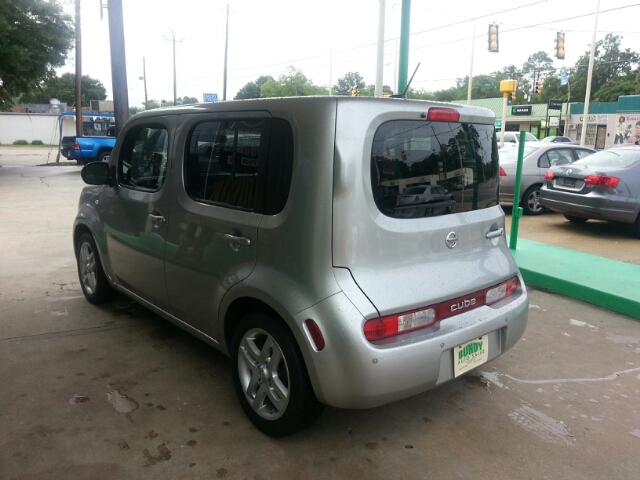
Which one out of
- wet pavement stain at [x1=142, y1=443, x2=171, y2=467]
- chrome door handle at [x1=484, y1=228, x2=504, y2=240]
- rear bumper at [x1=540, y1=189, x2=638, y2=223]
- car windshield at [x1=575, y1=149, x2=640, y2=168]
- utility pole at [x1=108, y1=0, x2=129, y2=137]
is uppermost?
utility pole at [x1=108, y1=0, x2=129, y2=137]

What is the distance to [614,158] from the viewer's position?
8.85 metres

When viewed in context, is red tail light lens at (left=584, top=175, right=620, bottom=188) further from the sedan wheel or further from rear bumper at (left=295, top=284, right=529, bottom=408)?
rear bumper at (left=295, top=284, right=529, bottom=408)

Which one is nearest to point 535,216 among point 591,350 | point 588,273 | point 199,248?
point 588,273

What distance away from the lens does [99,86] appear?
3755 inches

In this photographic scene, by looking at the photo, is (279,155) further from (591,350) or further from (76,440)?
(591,350)

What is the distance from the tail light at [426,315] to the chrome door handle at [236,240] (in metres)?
0.84

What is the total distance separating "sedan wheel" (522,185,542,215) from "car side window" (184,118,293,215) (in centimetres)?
873

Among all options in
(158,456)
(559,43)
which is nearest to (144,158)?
(158,456)

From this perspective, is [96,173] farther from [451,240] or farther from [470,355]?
[470,355]

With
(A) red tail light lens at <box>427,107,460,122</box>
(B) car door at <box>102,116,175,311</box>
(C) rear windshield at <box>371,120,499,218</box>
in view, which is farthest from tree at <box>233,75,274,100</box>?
(A) red tail light lens at <box>427,107,460,122</box>

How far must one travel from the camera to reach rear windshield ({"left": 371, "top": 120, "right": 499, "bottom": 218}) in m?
2.69

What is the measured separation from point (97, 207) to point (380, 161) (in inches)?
118

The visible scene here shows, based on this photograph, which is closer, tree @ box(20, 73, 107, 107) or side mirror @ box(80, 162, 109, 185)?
side mirror @ box(80, 162, 109, 185)

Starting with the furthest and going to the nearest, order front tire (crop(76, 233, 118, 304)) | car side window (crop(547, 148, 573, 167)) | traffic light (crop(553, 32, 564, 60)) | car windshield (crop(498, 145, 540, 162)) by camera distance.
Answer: traffic light (crop(553, 32, 564, 60)) → car side window (crop(547, 148, 573, 167)) → car windshield (crop(498, 145, 540, 162)) → front tire (crop(76, 233, 118, 304))
